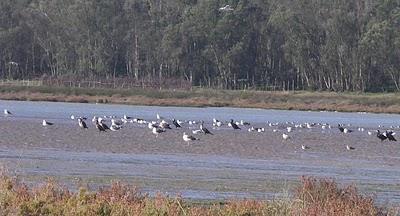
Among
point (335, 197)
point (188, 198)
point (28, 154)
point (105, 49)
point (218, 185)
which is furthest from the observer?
point (105, 49)

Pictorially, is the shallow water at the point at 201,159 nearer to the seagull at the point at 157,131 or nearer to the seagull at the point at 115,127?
the seagull at the point at 157,131

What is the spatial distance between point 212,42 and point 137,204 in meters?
75.4

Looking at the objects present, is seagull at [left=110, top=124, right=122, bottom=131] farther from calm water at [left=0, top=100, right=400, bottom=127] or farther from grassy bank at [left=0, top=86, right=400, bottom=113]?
grassy bank at [left=0, top=86, right=400, bottom=113]

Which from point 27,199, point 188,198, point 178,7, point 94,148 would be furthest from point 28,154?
point 178,7

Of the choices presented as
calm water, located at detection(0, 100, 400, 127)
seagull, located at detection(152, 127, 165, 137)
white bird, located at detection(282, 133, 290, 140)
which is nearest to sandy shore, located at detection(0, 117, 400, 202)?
white bird, located at detection(282, 133, 290, 140)

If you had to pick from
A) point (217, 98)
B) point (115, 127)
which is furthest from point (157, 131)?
point (217, 98)

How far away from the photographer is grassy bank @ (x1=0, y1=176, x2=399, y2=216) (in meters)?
14.1

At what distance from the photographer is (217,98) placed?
76.4 metres

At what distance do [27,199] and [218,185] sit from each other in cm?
680

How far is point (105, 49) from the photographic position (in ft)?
305

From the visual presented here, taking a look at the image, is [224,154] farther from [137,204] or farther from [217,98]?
[217,98]

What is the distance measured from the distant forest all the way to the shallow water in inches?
1593

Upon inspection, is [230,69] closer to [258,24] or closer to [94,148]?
[258,24]

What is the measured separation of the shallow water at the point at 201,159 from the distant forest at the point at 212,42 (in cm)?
4045
